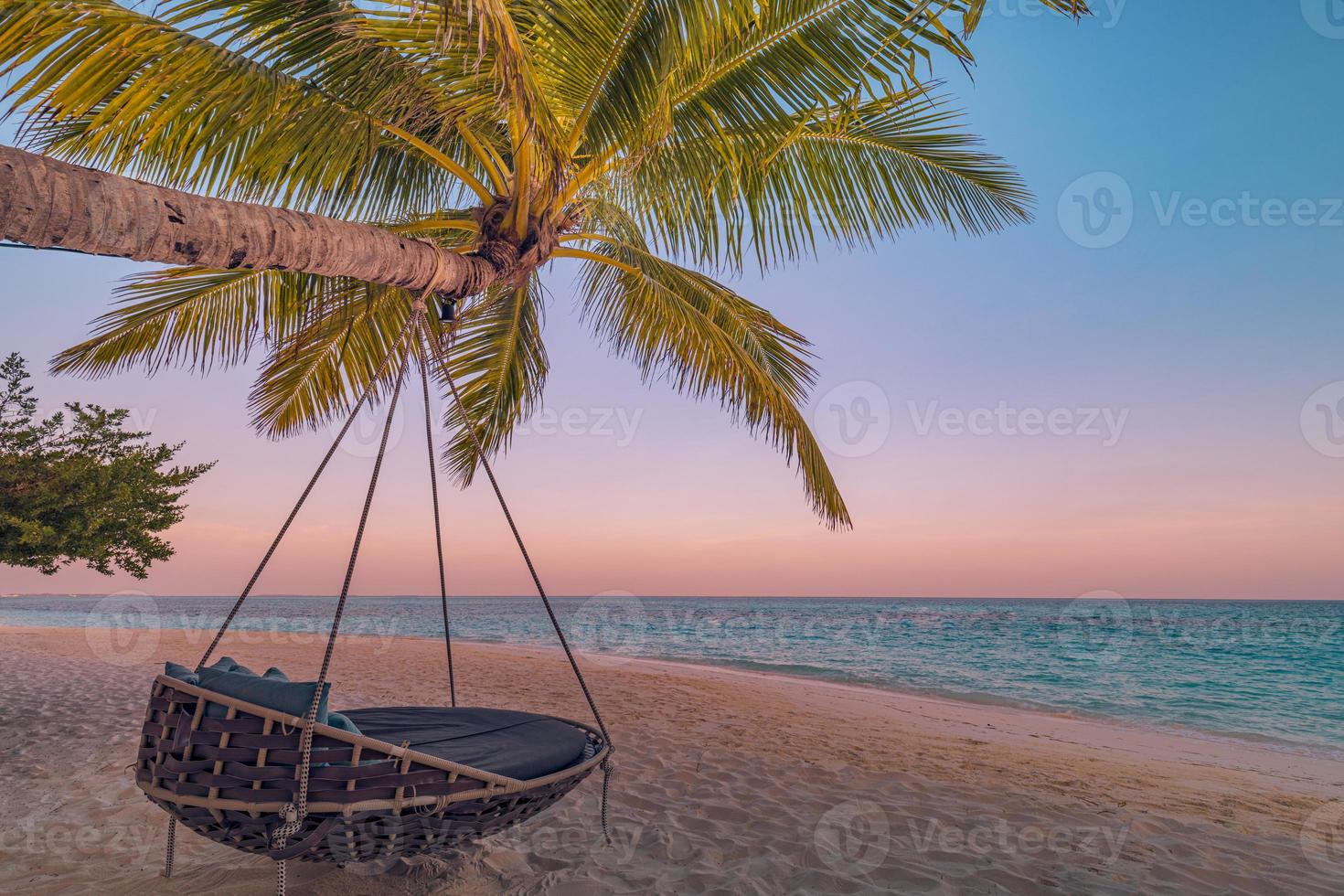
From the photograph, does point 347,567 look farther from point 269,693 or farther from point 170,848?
point 170,848

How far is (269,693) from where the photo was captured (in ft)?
6.51

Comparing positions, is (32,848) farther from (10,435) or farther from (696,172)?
(10,435)

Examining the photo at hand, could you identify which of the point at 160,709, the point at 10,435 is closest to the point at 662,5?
the point at 160,709

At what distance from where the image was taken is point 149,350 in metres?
4.04

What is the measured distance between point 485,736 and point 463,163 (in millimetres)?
3551

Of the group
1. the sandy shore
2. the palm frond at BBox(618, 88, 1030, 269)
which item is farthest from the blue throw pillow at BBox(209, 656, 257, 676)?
the palm frond at BBox(618, 88, 1030, 269)

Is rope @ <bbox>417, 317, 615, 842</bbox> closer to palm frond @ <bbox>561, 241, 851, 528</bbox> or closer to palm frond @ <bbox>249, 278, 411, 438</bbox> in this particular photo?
palm frond @ <bbox>249, 278, 411, 438</bbox>

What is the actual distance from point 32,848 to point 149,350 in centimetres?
257

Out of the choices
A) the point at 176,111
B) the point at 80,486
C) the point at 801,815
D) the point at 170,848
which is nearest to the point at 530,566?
the point at 170,848

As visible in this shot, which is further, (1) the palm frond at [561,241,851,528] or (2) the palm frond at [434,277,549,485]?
(2) the palm frond at [434,277,549,485]

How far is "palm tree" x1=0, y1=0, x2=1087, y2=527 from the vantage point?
229cm

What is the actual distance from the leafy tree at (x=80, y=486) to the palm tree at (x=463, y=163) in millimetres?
2697

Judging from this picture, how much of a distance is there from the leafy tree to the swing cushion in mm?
4737

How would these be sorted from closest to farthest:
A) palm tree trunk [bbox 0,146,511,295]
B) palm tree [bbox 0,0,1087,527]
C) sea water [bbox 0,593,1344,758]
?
palm tree trunk [bbox 0,146,511,295] → palm tree [bbox 0,0,1087,527] → sea water [bbox 0,593,1344,758]
